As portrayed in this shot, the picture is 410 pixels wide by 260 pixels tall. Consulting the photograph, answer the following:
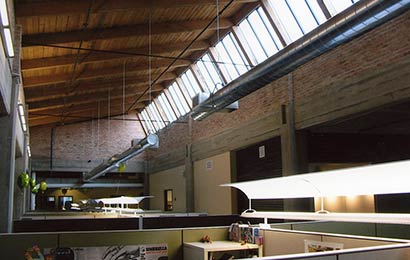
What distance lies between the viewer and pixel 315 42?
5.83m

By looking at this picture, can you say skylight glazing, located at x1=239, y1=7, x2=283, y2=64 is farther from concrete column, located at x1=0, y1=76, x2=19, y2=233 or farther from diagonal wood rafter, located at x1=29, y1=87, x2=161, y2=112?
diagonal wood rafter, located at x1=29, y1=87, x2=161, y2=112

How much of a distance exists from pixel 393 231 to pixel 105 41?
7486mm

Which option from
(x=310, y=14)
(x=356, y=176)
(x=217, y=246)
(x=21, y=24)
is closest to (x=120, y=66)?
(x=21, y=24)

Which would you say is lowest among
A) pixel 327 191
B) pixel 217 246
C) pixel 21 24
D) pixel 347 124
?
pixel 217 246

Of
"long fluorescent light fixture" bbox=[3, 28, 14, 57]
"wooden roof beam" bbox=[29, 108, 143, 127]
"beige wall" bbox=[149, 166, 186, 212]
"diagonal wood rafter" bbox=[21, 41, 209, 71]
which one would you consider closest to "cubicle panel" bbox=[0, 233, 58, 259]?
"long fluorescent light fixture" bbox=[3, 28, 14, 57]

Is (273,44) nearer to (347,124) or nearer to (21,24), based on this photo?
(347,124)

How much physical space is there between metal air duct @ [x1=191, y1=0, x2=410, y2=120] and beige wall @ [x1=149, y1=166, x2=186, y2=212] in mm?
9669

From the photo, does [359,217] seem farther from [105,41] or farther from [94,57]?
[94,57]

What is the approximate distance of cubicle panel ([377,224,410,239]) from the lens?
7123 mm

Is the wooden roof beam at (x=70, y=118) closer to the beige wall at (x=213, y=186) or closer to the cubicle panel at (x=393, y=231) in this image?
the beige wall at (x=213, y=186)

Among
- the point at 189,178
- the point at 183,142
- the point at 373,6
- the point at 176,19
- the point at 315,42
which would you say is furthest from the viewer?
the point at 183,142

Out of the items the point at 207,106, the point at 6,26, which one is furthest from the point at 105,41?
the point at 6,26

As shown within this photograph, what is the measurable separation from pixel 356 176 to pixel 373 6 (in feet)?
7.13

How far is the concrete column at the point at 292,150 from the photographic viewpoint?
9547 mm
